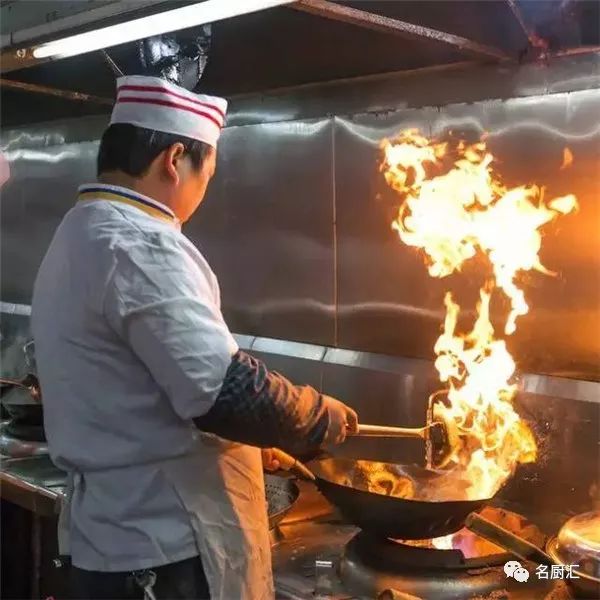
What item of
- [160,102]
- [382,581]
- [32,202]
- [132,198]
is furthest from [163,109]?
[32,202]

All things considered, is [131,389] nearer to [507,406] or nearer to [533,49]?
[507,406]

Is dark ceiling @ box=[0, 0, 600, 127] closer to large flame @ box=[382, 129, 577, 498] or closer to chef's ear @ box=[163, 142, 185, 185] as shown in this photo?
large flame @ box=[382, 129, 577, 498]

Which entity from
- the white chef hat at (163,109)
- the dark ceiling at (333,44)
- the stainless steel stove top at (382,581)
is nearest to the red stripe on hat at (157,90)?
the white chef hat at (163,109)

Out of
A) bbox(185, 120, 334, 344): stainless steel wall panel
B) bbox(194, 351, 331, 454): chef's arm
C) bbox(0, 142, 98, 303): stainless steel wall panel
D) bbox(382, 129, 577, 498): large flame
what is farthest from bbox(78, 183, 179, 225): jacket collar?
bbox(0, 142, 98, 303): stainless steel wall panel

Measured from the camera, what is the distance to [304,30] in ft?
6.08

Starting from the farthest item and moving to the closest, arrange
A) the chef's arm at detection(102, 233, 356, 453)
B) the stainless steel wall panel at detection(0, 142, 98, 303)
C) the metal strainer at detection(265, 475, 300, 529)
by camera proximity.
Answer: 1. the stainless steel wall panel at detection(0, 142, 98, 303)
2. the metal strainer at detection(265, 475, 300, 529)
3. the chef's arm at detection(102, 233, 356, 453)

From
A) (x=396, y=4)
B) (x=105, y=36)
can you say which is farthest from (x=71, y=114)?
(x=396, y=4)

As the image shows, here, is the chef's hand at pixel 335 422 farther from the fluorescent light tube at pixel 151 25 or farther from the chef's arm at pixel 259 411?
the fluorescent light tube at pixel 151 25

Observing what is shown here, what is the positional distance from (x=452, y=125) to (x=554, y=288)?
19.2 inches

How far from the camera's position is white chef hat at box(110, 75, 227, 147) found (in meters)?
1.40

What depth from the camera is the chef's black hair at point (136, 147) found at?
1.40 metres

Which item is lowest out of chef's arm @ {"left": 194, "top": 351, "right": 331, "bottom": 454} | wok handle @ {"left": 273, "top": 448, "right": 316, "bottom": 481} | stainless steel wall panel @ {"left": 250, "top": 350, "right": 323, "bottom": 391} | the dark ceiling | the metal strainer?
the metal strainer

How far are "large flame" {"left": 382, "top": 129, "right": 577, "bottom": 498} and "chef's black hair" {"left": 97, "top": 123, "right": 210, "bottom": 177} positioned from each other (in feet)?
2.72

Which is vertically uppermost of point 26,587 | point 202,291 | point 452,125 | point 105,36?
point 105,36
